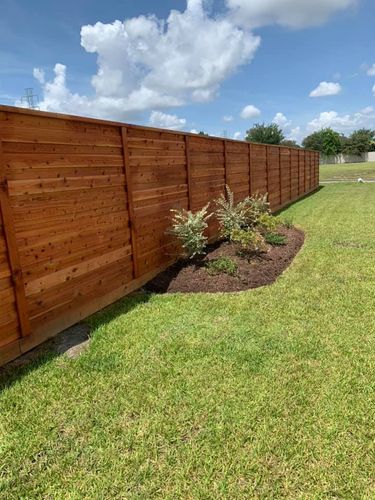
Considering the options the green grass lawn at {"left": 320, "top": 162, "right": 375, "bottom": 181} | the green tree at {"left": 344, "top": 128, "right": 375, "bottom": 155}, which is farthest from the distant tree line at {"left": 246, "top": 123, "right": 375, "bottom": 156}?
the green grass lawn at {"left": 320, "top": 162, "right": 375, "bottom": 181}

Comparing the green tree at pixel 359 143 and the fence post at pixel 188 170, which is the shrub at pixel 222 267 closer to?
the fence post at pixel 188 170

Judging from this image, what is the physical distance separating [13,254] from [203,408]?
1998 mm

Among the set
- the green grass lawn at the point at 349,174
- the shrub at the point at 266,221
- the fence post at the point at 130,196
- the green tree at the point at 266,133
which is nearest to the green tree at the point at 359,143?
the green tree at the point at 266,133

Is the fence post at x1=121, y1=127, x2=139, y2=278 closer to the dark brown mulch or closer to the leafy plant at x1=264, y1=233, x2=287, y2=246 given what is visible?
the dark brown mulch

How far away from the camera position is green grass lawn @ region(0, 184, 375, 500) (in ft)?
6.36

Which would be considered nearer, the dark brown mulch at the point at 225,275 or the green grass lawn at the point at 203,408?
the green grass lawn at the point at 203,408

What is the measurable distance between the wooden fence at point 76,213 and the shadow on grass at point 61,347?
79mm

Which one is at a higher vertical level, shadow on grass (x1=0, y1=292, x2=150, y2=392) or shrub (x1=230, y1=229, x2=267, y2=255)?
shrub (x1=230, y1=229, x2=267, y2=255)

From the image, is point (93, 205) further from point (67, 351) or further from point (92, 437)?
point (92, 437)

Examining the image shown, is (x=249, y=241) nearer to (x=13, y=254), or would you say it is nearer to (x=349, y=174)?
(x=13, y=254)

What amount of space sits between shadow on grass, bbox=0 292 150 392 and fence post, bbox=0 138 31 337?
0.80ft

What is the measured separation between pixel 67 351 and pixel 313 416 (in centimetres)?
220

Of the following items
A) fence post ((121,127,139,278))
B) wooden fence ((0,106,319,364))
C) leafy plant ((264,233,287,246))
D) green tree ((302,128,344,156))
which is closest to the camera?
wooden fence ((0,106,319,364))

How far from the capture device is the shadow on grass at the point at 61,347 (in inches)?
118
